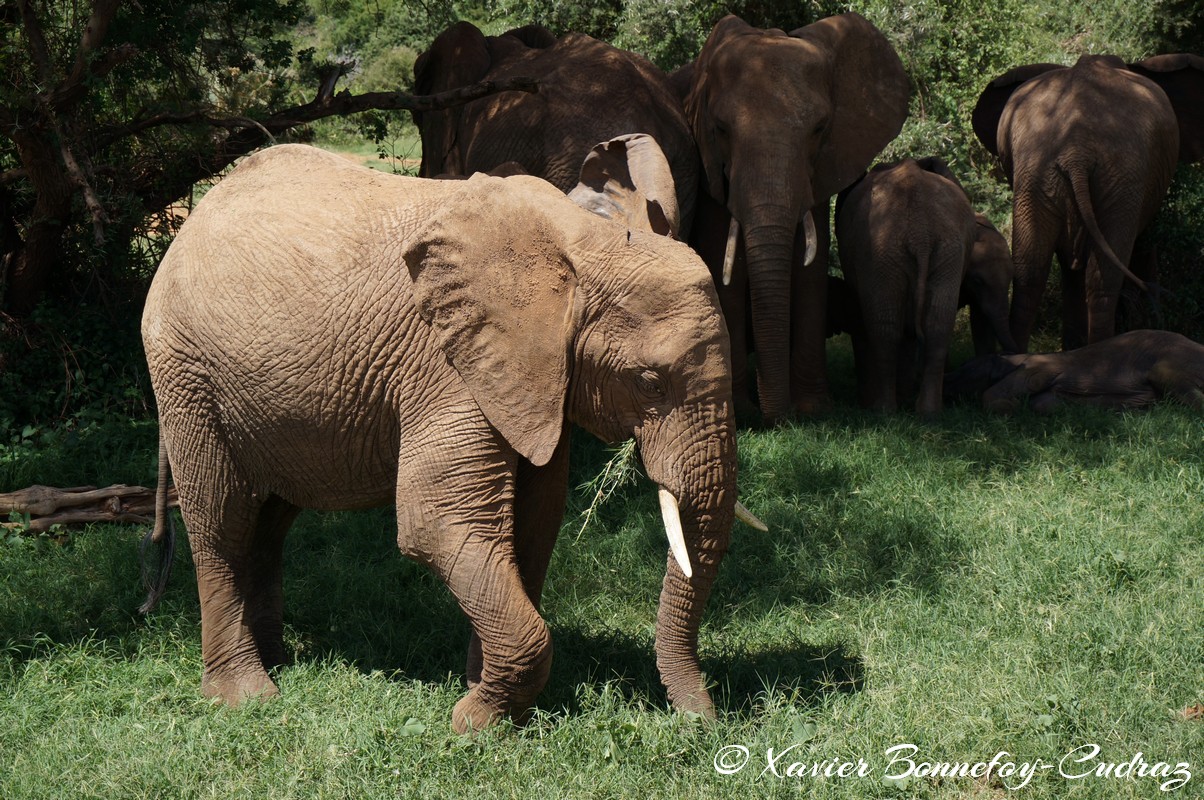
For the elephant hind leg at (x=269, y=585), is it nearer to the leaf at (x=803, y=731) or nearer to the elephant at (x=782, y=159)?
the leaf at (x=803, y=731)

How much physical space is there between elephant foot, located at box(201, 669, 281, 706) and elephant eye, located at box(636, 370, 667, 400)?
2.09 meters


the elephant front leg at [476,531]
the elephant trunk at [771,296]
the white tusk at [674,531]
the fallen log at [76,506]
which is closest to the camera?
the white tusk at [674,531]

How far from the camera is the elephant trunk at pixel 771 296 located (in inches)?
337

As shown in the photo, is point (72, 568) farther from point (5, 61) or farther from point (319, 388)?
point (5, 61)

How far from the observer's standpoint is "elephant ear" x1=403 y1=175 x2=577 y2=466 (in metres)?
4.48

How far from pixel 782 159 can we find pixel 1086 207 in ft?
9.48

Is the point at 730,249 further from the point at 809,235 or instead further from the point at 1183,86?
the point at 1183,86

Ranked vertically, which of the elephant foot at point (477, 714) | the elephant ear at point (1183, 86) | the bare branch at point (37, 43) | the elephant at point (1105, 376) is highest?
the bare branch at point (37, 43)

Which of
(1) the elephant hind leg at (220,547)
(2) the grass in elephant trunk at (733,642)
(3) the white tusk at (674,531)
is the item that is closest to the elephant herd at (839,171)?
(2) the grass in elephant trunk at (733,642)

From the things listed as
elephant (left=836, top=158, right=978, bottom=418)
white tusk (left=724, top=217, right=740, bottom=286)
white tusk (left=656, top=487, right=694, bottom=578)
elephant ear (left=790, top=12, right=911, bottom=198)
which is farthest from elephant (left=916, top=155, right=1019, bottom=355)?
white tusk (left=656, top=487, right=694, bottom=578)

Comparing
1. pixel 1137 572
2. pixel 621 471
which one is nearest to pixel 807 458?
pixel 621 471

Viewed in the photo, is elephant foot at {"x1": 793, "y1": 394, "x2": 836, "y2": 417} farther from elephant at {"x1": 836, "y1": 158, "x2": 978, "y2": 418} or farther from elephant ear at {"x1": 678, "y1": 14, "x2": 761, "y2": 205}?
elephant ear at {"x1": 678, "y1": 14, "x2": 761, "y2": 205}

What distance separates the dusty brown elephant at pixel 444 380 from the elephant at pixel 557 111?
365cm

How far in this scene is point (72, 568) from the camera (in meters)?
6.63
